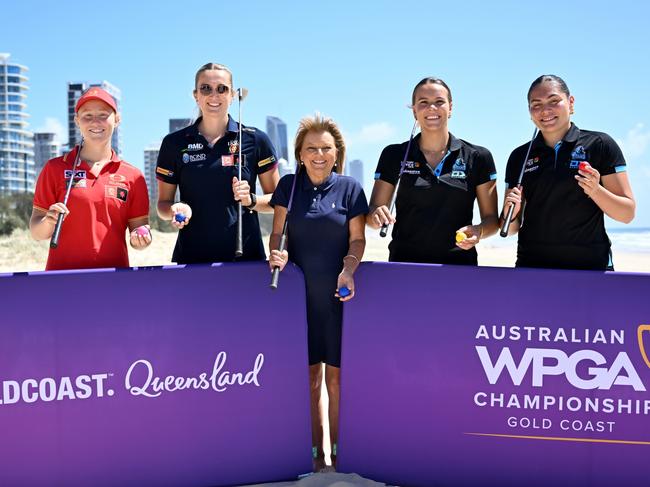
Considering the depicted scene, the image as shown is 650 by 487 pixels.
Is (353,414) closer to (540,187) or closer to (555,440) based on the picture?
(555,440)

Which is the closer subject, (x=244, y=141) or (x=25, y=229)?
(x=244, y=141)

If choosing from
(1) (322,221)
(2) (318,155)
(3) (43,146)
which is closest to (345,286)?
(1) (322,221)

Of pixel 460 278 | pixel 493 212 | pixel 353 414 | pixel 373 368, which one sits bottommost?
pixel 353 414

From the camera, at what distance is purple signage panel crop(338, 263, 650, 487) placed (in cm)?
338

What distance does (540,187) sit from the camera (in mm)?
3652

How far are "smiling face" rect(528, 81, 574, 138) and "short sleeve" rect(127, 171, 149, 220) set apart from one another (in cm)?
247

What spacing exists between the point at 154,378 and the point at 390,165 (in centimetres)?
191

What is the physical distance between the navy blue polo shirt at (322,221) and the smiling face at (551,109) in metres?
1.18

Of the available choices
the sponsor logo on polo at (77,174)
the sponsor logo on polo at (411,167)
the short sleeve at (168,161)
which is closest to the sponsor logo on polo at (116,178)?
the sponsor logo on polo at (77,174)

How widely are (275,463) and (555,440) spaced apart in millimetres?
1615

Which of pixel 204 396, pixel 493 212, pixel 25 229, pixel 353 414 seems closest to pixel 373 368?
pixel 353 414

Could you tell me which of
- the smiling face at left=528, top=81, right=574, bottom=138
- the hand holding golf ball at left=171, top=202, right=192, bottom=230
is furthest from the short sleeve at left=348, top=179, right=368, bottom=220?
the smiling face at left=528, top=81, right=574, bottom=138

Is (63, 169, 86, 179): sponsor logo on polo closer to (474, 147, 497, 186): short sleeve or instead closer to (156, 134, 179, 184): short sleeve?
(156, 134, 179, 184): short sleeve

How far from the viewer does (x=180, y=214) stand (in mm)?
3555
